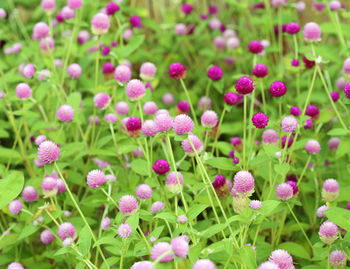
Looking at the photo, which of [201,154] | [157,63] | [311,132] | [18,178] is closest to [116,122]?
[201,154]

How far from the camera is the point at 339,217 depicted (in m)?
1.26

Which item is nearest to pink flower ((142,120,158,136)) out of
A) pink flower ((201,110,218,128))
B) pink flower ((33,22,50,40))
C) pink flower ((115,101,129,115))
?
pink flower ((201,110,218,128))

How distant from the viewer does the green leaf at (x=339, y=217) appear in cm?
123

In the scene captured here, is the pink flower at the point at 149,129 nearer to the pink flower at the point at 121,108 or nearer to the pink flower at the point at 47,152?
the pink flower at the point at 47,152

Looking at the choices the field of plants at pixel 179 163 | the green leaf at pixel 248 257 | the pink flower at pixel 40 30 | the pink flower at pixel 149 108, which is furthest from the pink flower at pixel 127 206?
the pink flower at pixel 40 30

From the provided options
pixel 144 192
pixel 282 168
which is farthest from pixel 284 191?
pixel 144 192

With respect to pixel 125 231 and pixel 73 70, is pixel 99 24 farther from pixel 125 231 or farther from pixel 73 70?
pixel 125 231

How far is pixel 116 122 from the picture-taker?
6.12 ft

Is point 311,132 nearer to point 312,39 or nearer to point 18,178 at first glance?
point 312,39

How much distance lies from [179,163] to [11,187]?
585 mm

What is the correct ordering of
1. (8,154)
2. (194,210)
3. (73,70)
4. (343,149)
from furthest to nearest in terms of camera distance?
(73,70)
(8,154)
(343,149)
(194,210)

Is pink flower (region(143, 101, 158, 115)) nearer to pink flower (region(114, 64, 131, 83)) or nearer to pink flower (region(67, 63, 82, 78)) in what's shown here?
pink flower (region(114, 64, 131, 83))

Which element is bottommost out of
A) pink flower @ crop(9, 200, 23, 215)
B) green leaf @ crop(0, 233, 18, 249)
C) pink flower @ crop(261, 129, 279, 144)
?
green leaf @ crop(0, 233, 18, 249)

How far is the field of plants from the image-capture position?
1286 mm
